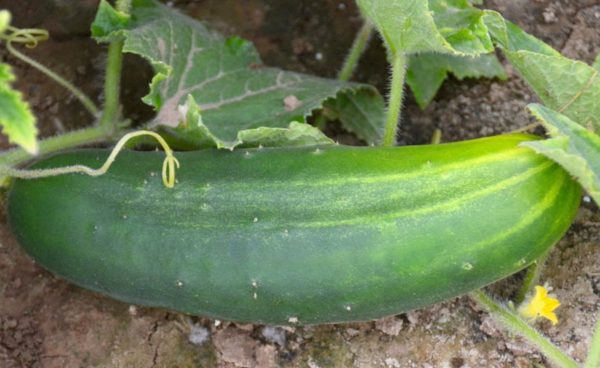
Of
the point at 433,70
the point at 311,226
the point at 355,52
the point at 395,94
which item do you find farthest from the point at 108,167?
the point at 433,70

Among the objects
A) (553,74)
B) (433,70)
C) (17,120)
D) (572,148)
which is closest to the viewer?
(17,120)

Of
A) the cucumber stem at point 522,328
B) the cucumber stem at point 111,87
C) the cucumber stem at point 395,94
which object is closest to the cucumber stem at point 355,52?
the cucumber stem at point 395,94

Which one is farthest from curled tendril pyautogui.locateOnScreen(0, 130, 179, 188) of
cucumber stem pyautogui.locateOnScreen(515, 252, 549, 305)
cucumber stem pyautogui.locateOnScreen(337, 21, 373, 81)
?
cucumber stem pyautogui.locateOnScreen(515, 252, 549, 305)

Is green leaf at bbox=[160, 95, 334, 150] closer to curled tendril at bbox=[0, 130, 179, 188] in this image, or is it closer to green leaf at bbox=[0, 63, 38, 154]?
curled tendril at bbox=[0, 130, 179, 188]

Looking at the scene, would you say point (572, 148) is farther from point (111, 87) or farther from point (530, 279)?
point (111, 87)

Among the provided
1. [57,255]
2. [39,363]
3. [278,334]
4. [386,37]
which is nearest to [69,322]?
[39,363]

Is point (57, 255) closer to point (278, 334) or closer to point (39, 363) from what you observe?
point (39, 363)
